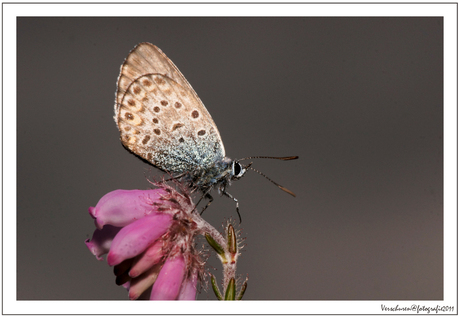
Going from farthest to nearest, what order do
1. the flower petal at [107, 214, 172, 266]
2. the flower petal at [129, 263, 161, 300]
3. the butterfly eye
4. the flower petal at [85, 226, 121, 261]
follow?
the butterfly eye → the flower petal at [85, 226, 121, 261] → the flower petal at [129, 263, 161, 300] → the flower petal at [107, 214, 172, 266]

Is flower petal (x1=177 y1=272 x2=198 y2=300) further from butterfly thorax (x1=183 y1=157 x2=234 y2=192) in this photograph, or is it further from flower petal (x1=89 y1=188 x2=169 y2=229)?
butterfly thorax (x1=183 y1=157 x2=234 y2=192)

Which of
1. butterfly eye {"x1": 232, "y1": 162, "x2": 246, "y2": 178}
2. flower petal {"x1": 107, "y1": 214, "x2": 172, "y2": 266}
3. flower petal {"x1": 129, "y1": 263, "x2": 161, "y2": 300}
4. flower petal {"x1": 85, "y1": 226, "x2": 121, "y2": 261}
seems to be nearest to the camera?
flower petal {"x1": 107, "y1": 214, "x2": 172, "y2": 266}

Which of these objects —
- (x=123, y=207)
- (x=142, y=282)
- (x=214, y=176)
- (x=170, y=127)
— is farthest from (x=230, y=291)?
(x=170, y=127)

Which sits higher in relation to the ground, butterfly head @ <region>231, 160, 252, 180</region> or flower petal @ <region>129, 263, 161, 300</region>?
butterfly head @ <region>231, 160, 252, 180</region>

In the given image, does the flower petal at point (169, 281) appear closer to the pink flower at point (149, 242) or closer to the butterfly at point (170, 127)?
the pink flower at point (149, 242)

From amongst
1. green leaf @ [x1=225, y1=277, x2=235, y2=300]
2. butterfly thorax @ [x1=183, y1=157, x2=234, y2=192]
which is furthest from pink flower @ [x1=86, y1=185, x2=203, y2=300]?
butterfly thorax @ [x1=183, y1=157, x2=234, y2=192]

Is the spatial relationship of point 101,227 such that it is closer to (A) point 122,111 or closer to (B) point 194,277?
(B) point 194,277
